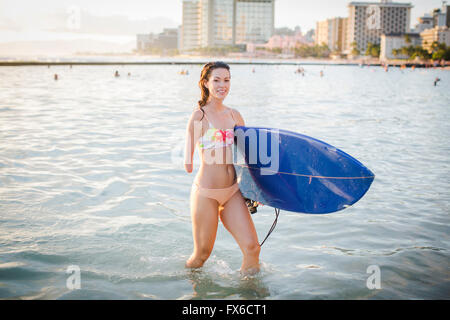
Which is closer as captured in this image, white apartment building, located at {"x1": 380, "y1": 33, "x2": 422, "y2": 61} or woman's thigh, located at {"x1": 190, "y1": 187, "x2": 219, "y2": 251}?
woman's thigh, located at {"x1": 190, "y1": 187, "x2": 219, "y2": 251}

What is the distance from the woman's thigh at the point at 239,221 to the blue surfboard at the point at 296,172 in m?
0.19

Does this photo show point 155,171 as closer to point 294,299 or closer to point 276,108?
point 294,299

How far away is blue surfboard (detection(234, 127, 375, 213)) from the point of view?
456cm

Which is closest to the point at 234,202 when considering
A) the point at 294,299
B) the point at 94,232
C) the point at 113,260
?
the point at 294,299

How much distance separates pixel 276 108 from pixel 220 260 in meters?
21.5

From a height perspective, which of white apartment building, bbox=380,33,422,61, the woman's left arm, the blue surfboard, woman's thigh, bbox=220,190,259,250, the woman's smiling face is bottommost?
woman's thigh, bbox=220,190,259,250

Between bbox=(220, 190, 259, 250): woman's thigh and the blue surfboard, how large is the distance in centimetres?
19

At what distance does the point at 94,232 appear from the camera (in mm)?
6418

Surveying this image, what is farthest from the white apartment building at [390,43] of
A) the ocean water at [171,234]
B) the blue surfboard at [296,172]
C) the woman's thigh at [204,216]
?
the woman's thigh at [204,216]

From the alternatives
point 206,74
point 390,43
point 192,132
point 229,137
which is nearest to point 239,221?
point 229,137

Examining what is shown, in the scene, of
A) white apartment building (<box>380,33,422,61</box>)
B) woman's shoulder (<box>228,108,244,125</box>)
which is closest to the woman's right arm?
woman's shoulder (<box>228,108,244,125</box>)

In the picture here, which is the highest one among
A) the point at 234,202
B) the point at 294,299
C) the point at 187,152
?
the point at 187,152

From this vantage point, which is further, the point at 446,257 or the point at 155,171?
the point at 155,171

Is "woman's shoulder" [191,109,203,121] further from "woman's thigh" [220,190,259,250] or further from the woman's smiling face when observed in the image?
"woman's thigh" [220,190,259,250]
